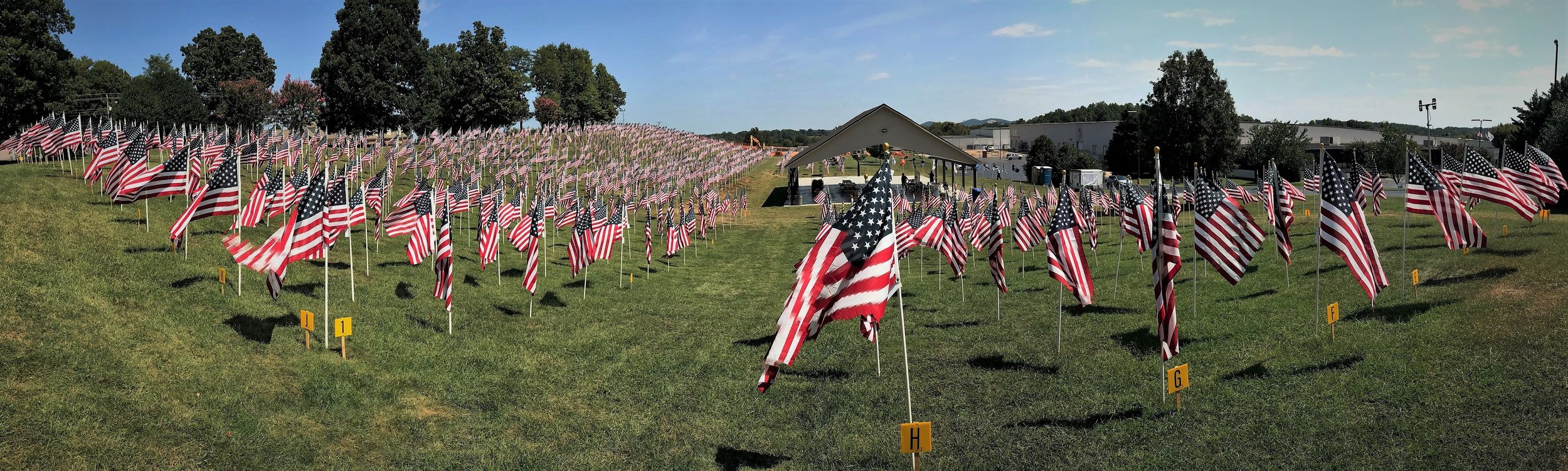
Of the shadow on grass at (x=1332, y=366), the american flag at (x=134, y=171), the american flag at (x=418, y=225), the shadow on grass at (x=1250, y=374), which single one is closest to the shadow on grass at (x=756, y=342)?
the american flag at (x=418, y=225)

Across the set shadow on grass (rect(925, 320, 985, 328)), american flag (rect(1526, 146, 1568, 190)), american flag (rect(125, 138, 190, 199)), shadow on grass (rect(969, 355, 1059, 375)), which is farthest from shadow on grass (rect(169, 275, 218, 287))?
american flag (rect(1526, 146, 1568, 190))

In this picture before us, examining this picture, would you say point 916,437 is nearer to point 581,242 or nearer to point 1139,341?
point 1139,341

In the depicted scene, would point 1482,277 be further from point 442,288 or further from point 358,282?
point 358,282

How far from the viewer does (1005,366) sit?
61.3ft

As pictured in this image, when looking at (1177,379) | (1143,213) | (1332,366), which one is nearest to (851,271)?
(1177,379)

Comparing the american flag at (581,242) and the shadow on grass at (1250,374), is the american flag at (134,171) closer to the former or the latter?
the american flag at (581,242)

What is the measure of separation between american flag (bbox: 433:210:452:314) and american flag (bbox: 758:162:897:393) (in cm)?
1301

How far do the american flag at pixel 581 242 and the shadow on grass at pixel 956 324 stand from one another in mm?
12024

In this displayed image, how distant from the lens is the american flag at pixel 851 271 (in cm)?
1076

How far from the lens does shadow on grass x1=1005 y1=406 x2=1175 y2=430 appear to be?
14273mm

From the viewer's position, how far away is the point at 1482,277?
21.6m

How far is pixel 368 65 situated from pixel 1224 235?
73568 millimetres

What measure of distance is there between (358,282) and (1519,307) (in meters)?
28.9

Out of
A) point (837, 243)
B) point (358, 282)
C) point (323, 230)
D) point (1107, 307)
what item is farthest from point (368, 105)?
point (837, 243)
